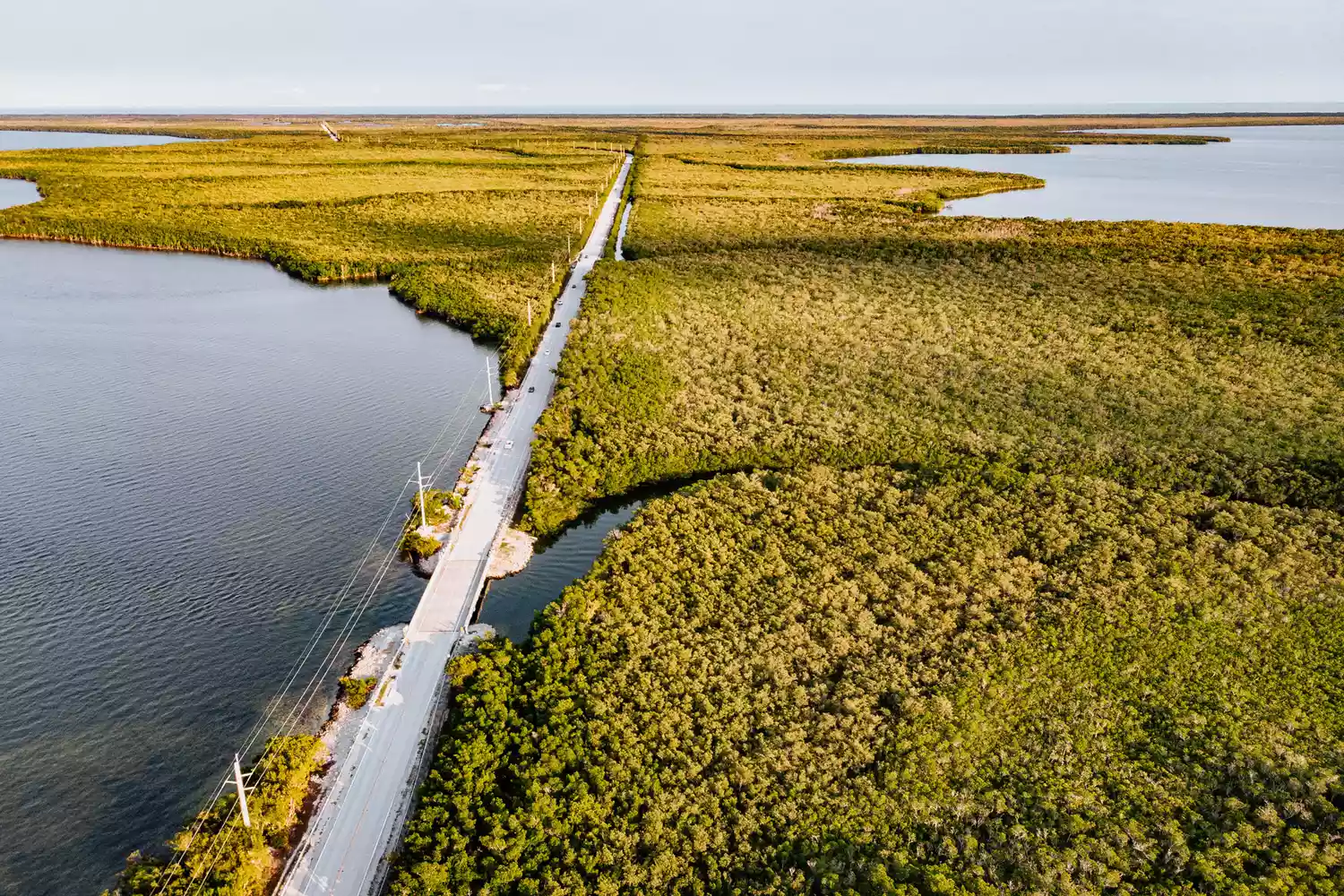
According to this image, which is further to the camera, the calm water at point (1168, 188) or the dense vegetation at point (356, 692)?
the calm water at point (1168, 188)

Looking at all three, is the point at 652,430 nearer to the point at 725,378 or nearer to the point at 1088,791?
the point at 725,378

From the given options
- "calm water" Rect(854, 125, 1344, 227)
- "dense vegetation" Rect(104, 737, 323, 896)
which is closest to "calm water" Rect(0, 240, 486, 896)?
"dense vegetation" Rect(104, 737, 323, 896)

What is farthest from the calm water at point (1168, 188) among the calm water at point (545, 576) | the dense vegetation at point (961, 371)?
the calm water at point (545, 576)

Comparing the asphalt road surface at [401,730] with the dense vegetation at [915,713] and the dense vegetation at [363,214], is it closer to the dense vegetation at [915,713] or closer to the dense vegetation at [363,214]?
the dense vegetation at [915,713]

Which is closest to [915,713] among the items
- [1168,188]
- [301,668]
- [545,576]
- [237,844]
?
[545,576]

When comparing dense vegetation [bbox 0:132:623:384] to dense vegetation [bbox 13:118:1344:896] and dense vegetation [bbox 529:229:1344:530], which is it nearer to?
dense vegetation [bbox 13:118:1344:896]
